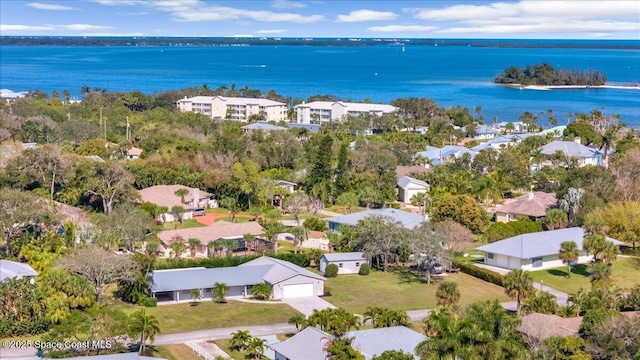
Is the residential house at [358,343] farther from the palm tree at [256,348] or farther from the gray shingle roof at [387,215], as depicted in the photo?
the gray shingle roof at [387,215]

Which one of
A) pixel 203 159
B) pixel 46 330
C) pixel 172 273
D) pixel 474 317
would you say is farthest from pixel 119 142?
pixel 474 317

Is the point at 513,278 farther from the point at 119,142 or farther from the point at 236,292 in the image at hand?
the point at 119,142

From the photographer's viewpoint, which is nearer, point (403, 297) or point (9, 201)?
point (403, 297)

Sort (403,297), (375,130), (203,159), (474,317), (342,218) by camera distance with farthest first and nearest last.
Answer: (375,130), (203,159), (342,218), (403,297), (474,317)

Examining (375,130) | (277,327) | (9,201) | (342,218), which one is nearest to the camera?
(277,327)

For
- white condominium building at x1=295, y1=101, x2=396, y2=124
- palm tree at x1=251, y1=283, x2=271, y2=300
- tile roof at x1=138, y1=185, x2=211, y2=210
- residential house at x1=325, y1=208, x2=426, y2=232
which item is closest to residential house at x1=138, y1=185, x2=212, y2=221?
tile roof at x1=138, y1=185, x2=211, y2=210

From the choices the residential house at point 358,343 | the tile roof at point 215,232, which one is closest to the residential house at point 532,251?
the tile roof at point 215,232

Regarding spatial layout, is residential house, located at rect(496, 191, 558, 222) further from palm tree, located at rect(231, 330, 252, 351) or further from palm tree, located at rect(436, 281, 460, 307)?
palm tree, located at rect(231, 330, 252, 351)
